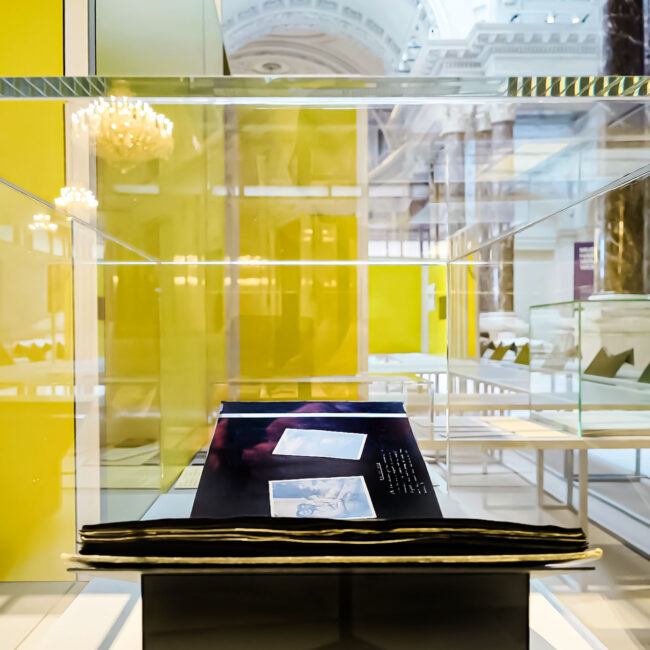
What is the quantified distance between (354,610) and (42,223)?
0.63 m

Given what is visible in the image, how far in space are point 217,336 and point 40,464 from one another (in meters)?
0.35

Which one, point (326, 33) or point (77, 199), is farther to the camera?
point (326, 33)

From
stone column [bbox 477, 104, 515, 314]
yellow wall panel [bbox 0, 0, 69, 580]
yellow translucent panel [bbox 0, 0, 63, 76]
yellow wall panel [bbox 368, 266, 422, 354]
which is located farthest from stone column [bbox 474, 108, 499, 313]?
yellow translucent panel [bbox 0, 0, 63, 76]

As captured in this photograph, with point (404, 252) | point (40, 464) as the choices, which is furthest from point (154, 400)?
point (404, 252)

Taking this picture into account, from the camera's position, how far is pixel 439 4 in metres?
6.44

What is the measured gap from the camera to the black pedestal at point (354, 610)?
1.20ft

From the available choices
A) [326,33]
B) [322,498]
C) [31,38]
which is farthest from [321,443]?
[326,33]

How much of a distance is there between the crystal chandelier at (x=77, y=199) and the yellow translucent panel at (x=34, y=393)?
34 mm

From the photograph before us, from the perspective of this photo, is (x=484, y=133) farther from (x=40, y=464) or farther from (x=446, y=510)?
(x=40, y=464)

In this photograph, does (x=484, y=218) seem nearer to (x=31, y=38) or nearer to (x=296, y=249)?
(x=296, y=249)

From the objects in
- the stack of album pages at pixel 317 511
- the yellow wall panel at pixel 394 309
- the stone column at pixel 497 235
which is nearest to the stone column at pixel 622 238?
the stone column at pixel 497 235

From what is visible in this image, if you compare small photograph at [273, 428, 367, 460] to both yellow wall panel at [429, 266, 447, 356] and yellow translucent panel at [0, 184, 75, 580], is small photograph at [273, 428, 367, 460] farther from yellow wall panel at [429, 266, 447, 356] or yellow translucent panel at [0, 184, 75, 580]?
yellow translucent panel at [0, 184, 75, 580]

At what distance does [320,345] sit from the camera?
739 mm

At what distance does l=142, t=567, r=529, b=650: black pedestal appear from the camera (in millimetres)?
365
